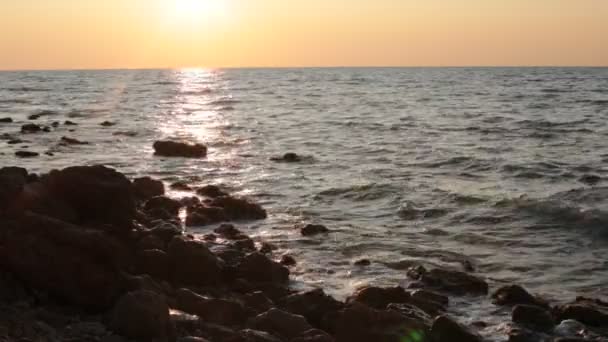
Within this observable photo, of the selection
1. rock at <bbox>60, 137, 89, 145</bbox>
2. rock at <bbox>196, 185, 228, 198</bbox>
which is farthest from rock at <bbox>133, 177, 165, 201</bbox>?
rock at <bbox>60, 137, 89, 145</bbox>

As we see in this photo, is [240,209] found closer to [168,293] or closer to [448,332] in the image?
[168,293]

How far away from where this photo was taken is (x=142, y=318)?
8008 mm

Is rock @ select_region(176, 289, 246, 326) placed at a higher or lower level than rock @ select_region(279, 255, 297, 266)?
higher

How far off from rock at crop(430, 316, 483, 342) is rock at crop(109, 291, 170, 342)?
3283 mm

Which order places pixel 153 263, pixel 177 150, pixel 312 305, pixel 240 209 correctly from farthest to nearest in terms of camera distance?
1. pixel 177 150
2. pixel 240 209
3. pixel 153 263
4. pixel 312 305

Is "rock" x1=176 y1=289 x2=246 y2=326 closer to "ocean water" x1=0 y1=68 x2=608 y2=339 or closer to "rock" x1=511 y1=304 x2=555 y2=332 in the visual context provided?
"ocean water" x1=0 y1=68 x2=608 y2=339

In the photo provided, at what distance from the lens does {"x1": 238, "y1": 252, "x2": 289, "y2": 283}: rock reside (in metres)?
12.0

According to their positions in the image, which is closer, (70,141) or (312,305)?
(312,305)

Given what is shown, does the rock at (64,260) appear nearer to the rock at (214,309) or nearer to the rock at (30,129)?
the rock at (214,309)

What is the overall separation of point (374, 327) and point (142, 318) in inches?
112

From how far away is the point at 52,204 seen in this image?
12.3 meters

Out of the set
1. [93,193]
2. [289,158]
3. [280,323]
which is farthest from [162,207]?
[289,158]

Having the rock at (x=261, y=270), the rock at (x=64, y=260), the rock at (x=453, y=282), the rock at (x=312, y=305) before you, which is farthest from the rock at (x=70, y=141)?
the rock at (x=312, y=305)

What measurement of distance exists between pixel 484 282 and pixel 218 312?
15.7 feet
